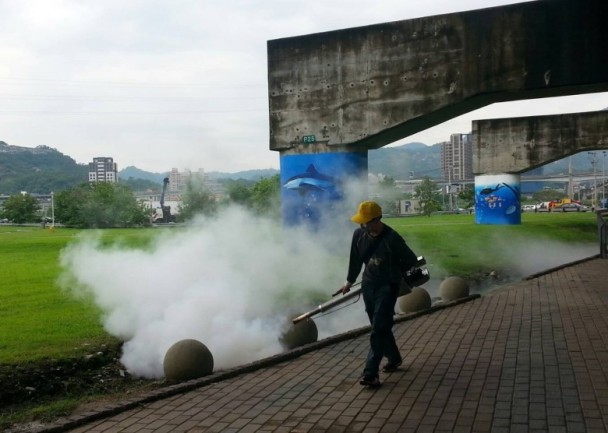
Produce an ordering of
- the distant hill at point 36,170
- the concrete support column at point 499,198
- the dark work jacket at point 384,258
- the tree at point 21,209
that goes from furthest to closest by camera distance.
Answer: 1. the tree at point 21,209
2. the concrete support column at point 499,198
3. the distant hill at point 36,170
4. the dark work jacket at point 384,258

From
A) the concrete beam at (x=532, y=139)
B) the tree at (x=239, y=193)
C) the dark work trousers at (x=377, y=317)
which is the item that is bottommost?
the dark work trousers at (x=377, y=317)

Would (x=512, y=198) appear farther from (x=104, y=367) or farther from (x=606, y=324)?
(x=104, y=367)

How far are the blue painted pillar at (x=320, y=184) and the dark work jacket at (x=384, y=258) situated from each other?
1239 cm

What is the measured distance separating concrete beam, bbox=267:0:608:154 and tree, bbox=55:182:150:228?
4.76 metres

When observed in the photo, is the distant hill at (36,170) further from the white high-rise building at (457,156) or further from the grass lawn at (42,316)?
the white high-rise building at (457,156)

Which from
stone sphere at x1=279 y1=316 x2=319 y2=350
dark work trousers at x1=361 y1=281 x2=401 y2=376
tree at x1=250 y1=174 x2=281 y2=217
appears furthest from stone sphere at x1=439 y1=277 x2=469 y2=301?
tree at x1=250 y1=174 x2=281 y2=217

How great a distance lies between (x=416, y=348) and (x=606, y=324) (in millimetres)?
3260

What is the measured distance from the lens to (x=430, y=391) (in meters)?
6.15

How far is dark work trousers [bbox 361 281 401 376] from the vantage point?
6289 millimetres

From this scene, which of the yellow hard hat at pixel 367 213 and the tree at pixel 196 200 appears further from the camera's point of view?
the tree at pixel 196 200

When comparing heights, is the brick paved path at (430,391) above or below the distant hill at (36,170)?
below

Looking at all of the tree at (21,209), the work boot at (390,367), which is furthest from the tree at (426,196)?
the work boot at (390,367)

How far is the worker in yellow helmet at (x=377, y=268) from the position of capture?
6309mm

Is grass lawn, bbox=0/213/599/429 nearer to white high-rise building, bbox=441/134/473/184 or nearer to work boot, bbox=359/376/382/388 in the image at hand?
work boot, bbox=359/376/382/388
